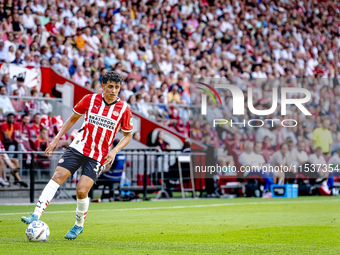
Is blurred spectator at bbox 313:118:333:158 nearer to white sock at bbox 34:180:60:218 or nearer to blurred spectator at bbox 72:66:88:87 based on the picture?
blurred spectator at bbox 72:66:88:87

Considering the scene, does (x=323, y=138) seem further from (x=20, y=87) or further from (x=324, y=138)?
(x=20, y=87)

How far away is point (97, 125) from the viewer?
21.6 ft

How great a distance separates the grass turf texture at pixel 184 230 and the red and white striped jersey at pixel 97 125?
42.7 inches

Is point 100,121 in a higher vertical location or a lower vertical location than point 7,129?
higher

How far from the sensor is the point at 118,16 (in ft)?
67.5

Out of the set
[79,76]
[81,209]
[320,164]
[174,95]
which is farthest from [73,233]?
[174,95]

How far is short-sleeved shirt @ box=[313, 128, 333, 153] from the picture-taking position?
17.8 m

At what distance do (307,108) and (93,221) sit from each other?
11.7 metres

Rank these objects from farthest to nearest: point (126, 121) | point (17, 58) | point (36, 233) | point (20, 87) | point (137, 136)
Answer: point (137, 136)
point (17, 58)
point (20, 87)
point (126, 121)
point (36, 233)

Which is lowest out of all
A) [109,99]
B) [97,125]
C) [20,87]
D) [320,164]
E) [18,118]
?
[320,164]

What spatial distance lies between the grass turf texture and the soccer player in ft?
2.13

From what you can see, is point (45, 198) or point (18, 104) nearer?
point (45, 198)

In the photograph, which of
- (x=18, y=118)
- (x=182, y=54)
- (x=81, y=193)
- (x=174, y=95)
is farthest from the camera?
(x=182, y=54)

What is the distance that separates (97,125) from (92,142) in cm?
22
